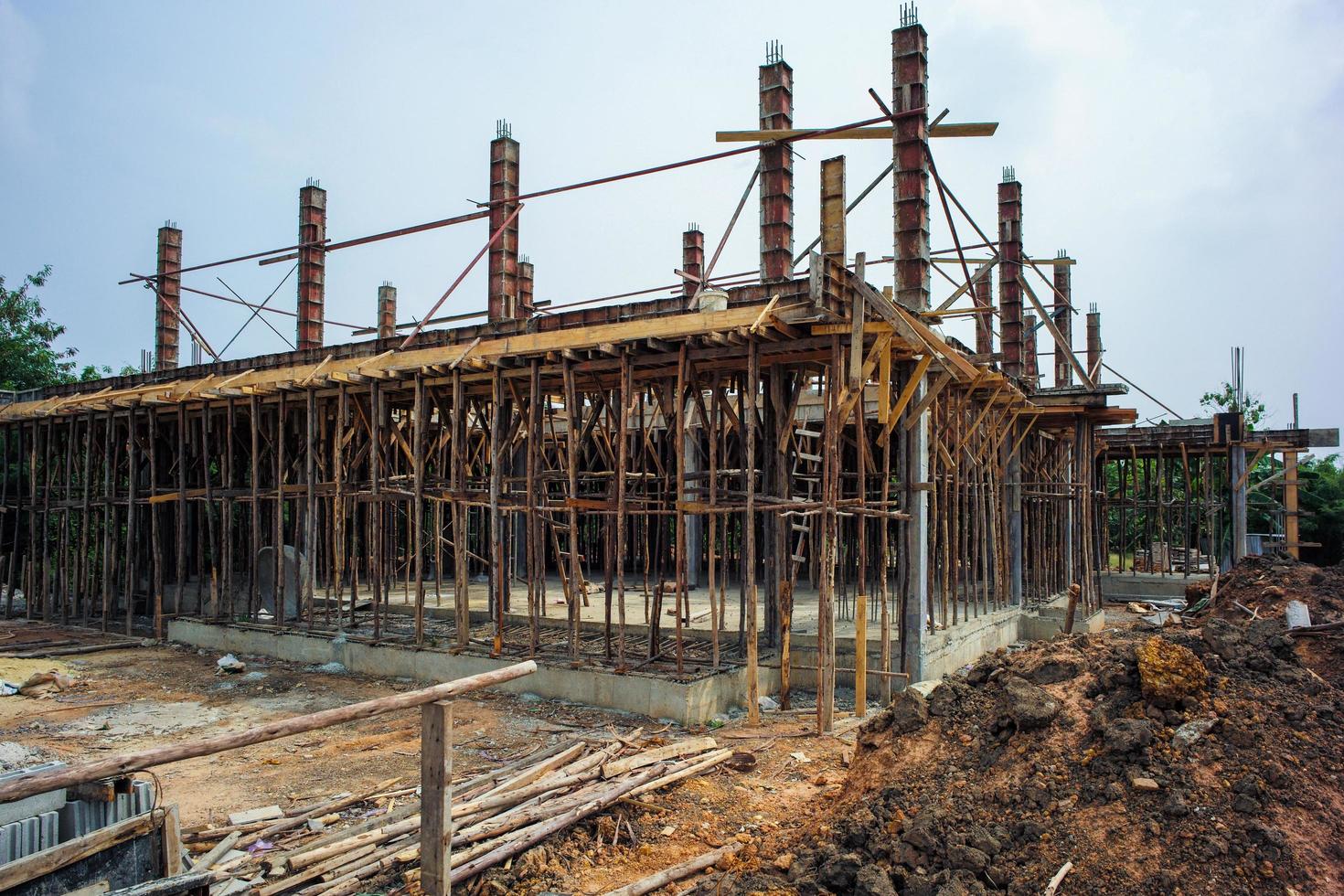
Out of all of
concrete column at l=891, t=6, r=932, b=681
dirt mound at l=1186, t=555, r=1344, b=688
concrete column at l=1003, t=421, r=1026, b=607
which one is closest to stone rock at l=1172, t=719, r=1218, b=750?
dirt mound at l=1186, t=555, r=1344, b=688

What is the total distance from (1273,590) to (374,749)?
1242 cm

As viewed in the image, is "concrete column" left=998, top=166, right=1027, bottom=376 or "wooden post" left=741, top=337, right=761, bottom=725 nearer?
"wooden post" left=741, top=337, right=761, bottom=725

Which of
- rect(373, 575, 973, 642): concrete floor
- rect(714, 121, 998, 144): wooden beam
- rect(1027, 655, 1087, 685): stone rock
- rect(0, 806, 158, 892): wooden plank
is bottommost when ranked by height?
rect(373, 575, 973, 642): concrete floor

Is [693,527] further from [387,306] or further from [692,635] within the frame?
[387,306]

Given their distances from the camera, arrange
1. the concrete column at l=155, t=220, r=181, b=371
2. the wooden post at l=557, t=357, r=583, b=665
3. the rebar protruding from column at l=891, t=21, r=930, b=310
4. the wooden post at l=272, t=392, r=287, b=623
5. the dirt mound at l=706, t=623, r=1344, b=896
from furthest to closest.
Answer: the concrete column at l=155, t=220, r=181, b=371, the wooden post at l=272, t=392, r=287, b=623, the rebar protruding from column at l=891, t=21, r=930, b=310, the wooden post at l=557, t=357, r=583, b=665, the dirt mound at l=706, t=623, r=1344, b=896

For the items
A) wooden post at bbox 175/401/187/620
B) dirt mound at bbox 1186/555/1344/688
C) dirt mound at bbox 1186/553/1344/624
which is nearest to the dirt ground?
wooden post at bbox 175/401/187/620

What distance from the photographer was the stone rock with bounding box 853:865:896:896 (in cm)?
489

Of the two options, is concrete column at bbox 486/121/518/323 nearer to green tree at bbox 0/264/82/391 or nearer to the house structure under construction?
the house structure under construction

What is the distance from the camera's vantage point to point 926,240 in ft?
41.5

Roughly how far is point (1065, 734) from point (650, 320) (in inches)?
261

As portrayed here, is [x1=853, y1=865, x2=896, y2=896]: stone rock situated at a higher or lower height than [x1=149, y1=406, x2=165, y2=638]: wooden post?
lower

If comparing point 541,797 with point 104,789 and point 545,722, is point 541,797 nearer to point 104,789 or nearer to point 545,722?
point 104,789

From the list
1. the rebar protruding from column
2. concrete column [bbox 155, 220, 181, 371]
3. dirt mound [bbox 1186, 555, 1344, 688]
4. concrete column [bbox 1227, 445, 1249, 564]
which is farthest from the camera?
concrete column [bbox 155, 220, 181, 371]

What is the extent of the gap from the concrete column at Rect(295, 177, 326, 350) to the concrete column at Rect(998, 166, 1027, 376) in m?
17.8
